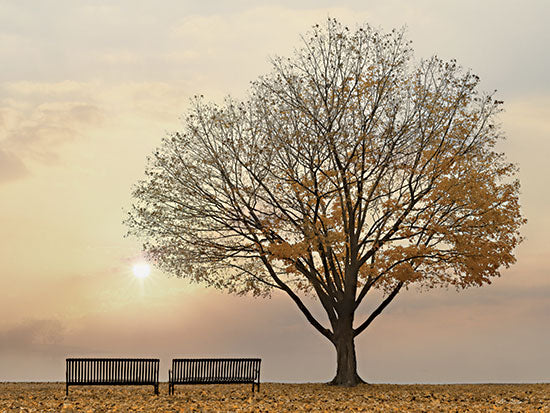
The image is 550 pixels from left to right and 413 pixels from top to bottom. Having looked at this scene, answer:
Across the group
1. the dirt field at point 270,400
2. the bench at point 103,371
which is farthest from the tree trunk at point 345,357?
Answer: the bench at point 103,371

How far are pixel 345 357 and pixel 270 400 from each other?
21.4 feet

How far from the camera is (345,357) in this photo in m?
22.1

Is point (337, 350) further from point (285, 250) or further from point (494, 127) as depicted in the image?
point (494, 127)

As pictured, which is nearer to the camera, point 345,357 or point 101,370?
point 101,370

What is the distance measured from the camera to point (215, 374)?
17.4 metres

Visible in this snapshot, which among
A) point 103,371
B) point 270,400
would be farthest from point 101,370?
point 270,400

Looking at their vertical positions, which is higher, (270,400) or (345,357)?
(345,357)

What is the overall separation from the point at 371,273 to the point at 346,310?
1465mm

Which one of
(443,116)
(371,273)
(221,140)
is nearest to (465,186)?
(443,116)

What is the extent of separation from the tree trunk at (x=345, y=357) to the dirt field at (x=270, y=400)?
2.72 ft

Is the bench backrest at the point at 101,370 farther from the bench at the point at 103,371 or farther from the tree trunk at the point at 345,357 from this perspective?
the tree trunk at the point at 345,357

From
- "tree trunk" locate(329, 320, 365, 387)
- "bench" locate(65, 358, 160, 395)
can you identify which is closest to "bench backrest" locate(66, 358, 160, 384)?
"bench" locate(65, 358, 160, 395)

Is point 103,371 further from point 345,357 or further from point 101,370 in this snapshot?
point 345,357

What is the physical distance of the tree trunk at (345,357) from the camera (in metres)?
21.9
